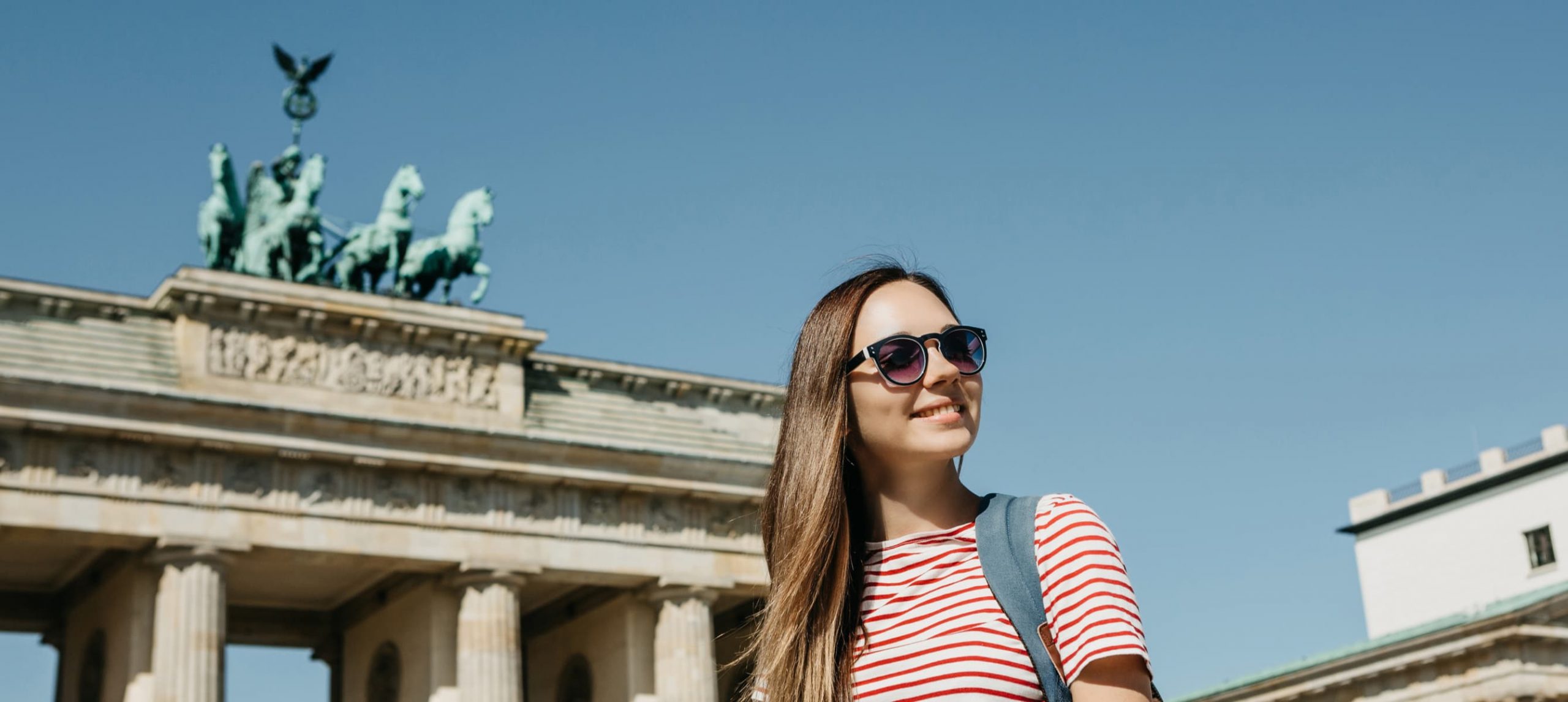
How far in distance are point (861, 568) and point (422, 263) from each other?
36.6 metres

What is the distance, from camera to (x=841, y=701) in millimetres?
3523

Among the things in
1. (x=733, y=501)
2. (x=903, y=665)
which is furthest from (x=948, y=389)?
(x=733, y=501)

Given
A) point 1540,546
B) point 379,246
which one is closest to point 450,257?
point 379,246

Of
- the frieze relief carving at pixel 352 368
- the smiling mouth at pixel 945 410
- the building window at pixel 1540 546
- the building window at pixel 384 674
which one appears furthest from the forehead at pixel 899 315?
the building window at pixel 1540 546

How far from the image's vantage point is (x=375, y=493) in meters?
35.9

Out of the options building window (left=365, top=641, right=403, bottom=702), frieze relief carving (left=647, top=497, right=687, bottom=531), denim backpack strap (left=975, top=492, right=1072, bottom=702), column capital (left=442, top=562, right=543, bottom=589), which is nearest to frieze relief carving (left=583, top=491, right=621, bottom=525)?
frieze relief carving (left=647, top=497, right=687, bottom=531)

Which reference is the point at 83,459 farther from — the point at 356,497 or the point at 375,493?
the point at 375,493

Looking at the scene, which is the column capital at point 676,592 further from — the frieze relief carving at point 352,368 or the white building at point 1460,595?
the white building at point 1460,595

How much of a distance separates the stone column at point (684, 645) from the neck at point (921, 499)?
112 feet

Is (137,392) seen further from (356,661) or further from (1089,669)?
(1089,669)

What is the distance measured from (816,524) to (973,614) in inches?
15.2

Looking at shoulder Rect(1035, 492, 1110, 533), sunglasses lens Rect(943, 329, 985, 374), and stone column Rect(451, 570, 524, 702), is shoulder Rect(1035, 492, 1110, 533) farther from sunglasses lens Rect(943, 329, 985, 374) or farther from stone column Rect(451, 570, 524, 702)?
stone column Rect(451, 570, 524, 702)

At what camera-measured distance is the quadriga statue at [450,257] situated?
39.6 meters

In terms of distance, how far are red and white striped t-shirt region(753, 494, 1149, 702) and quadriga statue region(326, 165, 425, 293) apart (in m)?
35.8
